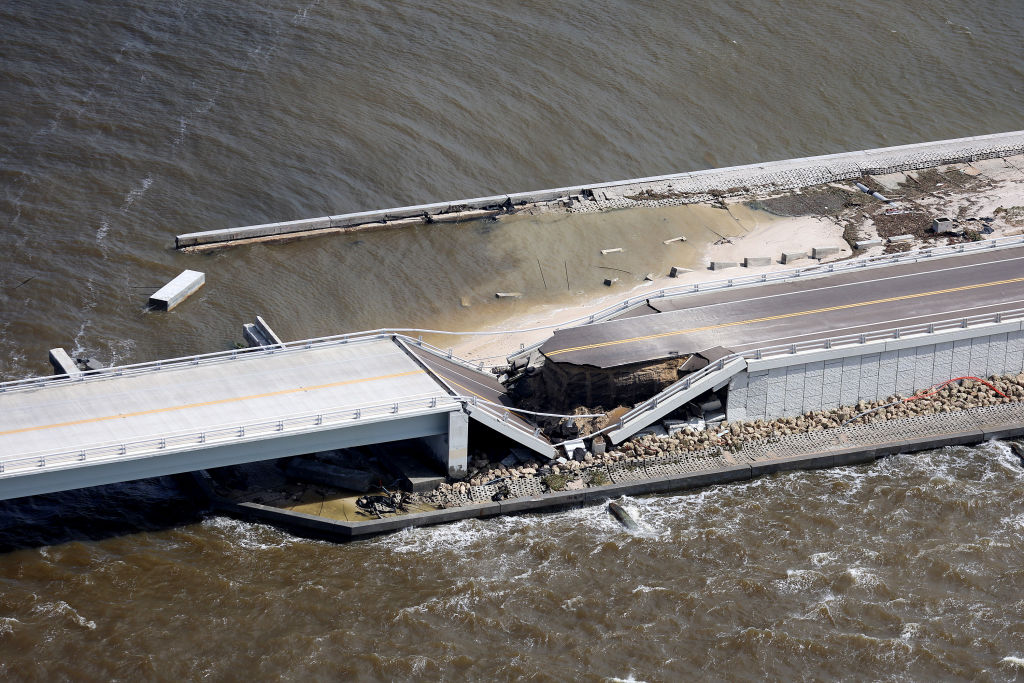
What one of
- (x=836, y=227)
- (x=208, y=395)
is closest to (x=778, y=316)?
(x=836, y=227)

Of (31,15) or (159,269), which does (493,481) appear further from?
(31,15)

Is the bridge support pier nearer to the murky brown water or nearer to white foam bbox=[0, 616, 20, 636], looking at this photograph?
the murky brown water

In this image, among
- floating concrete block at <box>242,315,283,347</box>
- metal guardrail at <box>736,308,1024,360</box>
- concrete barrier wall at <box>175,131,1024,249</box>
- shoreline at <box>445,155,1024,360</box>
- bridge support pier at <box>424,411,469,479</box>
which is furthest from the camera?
concrete barrier wall at <box>175,131,1024,249</box>

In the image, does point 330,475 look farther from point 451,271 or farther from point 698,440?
point 451,271

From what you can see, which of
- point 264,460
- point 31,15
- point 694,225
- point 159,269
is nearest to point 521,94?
point 694,225

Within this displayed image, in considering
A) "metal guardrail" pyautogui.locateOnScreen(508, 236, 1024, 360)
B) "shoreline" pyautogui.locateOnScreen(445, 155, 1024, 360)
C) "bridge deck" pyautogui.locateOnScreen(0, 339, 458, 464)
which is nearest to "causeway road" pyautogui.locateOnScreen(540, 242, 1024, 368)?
"metal guardrail" pyautogui.locateOnScreen(508, 236, 1024, 360)

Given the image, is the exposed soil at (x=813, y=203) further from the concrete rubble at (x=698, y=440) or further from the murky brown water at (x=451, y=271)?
the concrete rubble at (x=698, y=440)
